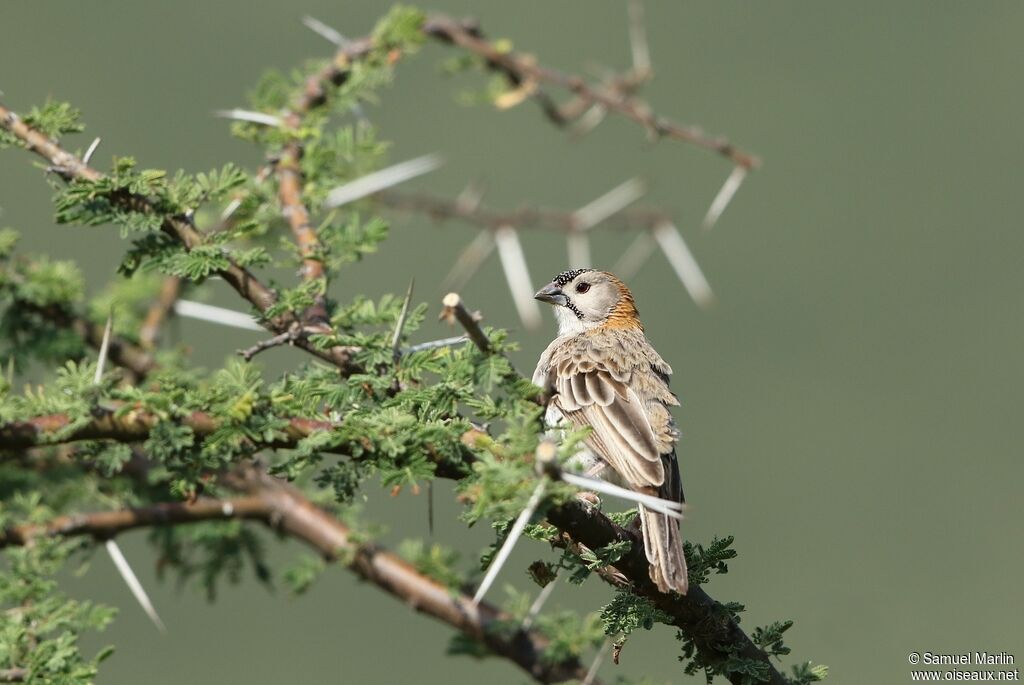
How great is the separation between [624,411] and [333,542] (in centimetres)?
126

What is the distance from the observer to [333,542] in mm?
4926

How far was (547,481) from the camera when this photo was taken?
2797 mm

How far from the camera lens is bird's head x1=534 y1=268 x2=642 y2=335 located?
6.92 metres

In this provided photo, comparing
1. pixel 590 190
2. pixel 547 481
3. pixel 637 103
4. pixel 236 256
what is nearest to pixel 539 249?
pixel 590 190

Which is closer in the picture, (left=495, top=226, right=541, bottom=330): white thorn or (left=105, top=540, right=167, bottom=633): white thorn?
(left=105, top=540, right=167, bottom=633): white thorn

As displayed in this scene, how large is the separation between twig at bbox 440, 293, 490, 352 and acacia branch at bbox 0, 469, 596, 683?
1256 mm

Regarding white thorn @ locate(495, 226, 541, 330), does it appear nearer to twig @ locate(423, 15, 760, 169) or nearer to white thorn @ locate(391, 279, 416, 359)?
twig @ locate(423, 15, 760, 169)

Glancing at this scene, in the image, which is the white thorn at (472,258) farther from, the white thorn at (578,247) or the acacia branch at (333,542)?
the acacia branch at (333,542)

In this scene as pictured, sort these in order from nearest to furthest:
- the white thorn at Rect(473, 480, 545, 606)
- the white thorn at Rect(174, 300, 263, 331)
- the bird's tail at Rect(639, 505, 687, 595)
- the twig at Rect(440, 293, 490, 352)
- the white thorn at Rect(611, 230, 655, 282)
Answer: the white thorn at Rect(473, 480, 545, 606) < the twig at Rect(440, 293, 490, 352) < the bird's tail at Rect(639, 505, 687, 595) < the white thorn at Rect(174, 300, 263, 331) < the white thorn at Rect(611, 230, 655, 282)

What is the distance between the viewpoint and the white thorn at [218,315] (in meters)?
4.64

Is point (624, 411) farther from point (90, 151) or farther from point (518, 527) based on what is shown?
point (90, 151)

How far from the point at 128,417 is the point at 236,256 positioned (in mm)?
759

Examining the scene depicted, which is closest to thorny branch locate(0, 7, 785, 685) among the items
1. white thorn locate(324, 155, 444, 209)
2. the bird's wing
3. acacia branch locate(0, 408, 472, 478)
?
acacia branch locate(0, 408, 472, 478)

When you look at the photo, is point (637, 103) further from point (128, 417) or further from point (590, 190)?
point (590, 190)
